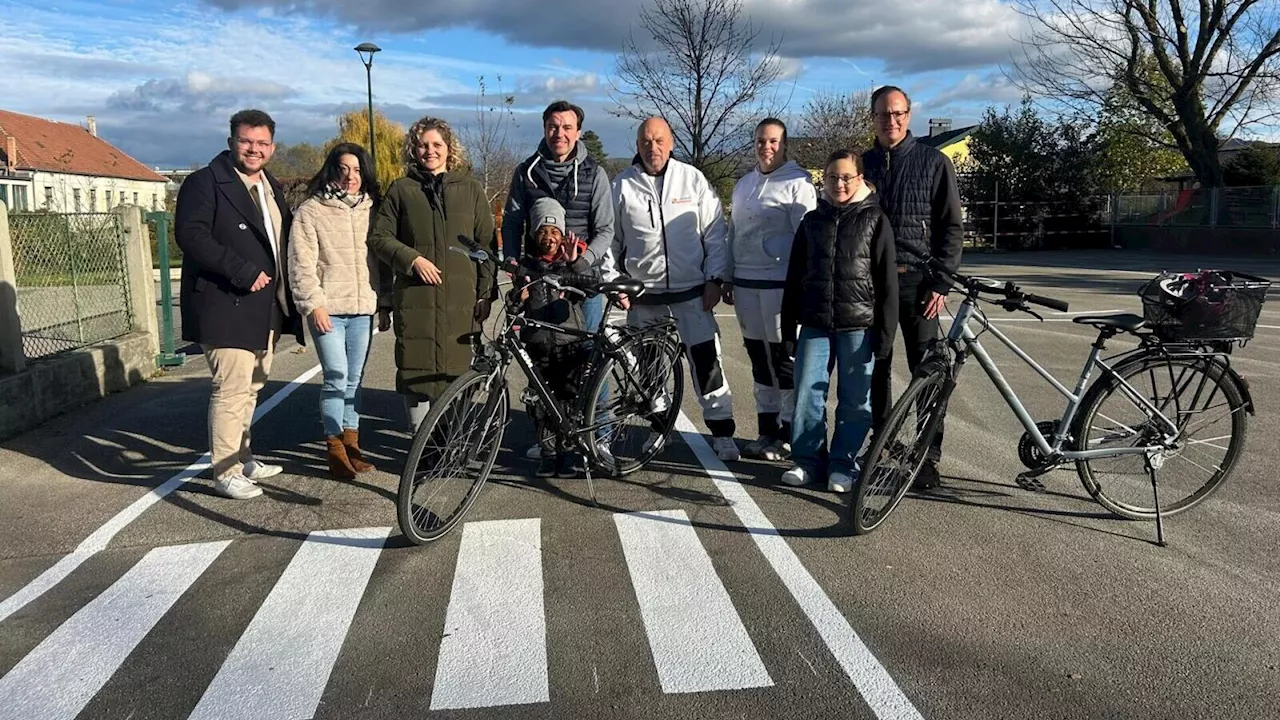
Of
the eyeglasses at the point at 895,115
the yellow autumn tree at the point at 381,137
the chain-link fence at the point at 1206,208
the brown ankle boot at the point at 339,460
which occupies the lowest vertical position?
the brown ankle boot at the point at 339,460

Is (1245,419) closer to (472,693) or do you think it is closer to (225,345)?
(472,693)

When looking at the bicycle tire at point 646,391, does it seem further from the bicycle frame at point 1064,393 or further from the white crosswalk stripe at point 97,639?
the white crosswalk stripe at point 97,639

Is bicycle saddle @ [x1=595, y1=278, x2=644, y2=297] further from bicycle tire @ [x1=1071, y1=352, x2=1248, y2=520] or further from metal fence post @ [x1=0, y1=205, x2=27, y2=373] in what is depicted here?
metal fence post @ [x1=0, y1=205, x2=27, y2=373]

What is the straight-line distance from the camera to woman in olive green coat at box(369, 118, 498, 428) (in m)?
→ 4.97

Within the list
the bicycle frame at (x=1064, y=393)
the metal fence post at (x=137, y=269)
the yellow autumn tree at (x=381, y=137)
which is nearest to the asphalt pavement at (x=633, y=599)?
the bicycle frame at (x=1064, y=393)

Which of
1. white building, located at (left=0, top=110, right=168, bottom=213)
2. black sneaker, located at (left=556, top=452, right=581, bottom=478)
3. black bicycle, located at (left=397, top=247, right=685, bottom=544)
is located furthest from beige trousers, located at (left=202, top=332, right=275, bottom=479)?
white building, located at (left=0, top=110, right=168, bottom=213)

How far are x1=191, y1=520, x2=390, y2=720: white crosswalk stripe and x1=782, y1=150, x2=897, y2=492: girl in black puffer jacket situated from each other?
2.36 m

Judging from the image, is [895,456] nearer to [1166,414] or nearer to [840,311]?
[840,311]

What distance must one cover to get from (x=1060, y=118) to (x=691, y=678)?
3481cm

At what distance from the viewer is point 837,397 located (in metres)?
4.94

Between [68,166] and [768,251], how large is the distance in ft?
192

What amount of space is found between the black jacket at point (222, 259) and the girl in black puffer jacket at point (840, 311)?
9.59ft

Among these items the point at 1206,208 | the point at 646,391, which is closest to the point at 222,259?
the point at 646,391

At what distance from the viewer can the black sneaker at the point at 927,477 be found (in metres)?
4.91
